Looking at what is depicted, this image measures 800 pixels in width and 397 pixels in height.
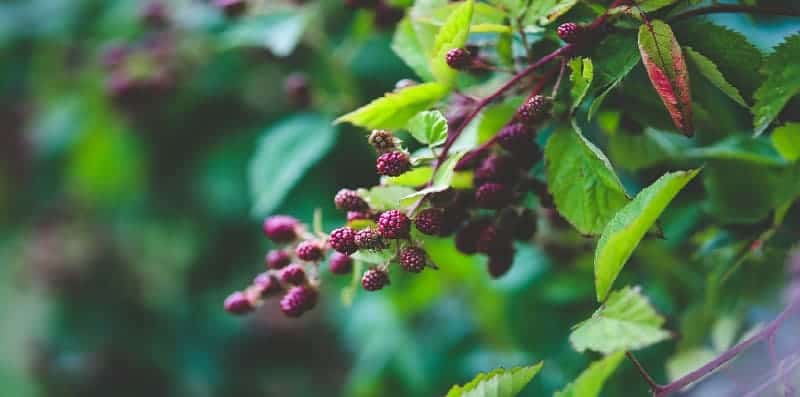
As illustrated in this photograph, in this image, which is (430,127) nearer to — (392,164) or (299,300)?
(392,164)

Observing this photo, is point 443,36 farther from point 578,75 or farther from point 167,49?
point 167,49

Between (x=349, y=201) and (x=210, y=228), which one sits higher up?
(x=349, y=201)

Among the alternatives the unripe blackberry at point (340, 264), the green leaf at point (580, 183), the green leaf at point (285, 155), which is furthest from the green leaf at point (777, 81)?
the green leaf at point (285, 155)

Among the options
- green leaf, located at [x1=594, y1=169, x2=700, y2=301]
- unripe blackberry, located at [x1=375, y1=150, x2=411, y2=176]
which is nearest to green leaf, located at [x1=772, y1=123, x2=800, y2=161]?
green leaf, located at [x1=594, y1=169, x2=700, y2=301]

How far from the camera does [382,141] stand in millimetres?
618

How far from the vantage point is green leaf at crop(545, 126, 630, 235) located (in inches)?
24.9

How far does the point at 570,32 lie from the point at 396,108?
0.16 m

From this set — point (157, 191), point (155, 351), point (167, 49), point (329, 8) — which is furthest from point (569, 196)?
point (155, 351)

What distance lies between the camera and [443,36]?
2.15ft

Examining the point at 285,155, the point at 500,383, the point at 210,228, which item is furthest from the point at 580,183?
the point at 210,228

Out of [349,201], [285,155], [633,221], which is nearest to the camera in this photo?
[633,221]

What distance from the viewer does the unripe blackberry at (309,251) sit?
688 millimetres

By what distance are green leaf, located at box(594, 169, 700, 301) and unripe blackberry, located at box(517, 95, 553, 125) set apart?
106mm

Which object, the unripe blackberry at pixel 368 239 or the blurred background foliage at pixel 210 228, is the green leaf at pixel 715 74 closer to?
the blurred background foliage at pixel 210 228
